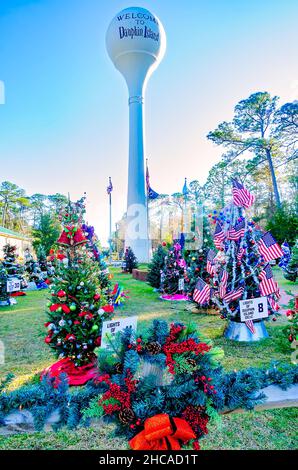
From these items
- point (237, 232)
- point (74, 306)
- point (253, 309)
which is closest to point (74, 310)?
point (74, 306)

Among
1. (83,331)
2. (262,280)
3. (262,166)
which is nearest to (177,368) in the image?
(83,331)

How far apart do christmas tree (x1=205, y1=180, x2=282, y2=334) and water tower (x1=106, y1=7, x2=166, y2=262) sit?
23.8 meters

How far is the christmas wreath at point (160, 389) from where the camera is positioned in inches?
55.3

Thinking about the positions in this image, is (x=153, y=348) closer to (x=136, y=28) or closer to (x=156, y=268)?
(x=156, y=268)

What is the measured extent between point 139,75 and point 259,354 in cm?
3137

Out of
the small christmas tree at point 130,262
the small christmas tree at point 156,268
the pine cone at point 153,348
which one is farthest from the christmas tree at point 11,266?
the pine cone at point 153,348

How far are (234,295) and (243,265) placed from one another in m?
0.57

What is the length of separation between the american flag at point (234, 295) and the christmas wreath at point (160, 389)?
3526 mm

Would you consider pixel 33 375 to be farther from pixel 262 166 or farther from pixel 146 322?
pixel 262 166

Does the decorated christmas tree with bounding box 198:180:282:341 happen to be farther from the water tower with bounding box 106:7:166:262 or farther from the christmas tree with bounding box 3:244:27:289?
the water tower with bounding box 106:7:166:262

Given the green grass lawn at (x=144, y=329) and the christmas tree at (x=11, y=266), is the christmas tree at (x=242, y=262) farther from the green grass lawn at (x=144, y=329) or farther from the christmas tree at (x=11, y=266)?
the christmas tree at (x=11, y=266)

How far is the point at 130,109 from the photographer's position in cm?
3052

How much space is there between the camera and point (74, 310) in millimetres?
4023

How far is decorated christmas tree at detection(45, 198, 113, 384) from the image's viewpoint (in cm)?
394
